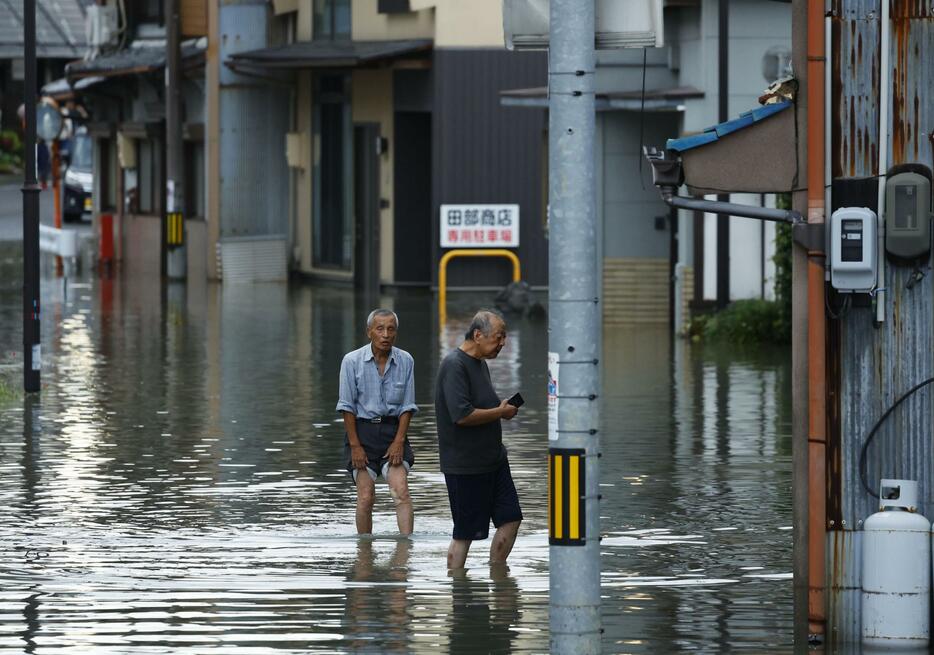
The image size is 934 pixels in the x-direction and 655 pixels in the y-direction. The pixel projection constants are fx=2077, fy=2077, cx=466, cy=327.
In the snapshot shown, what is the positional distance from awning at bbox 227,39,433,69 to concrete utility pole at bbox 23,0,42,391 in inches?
524

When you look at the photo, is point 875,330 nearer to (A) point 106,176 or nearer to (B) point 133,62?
(B) point 133,62

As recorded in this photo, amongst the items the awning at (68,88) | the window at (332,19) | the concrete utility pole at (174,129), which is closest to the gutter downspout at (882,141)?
the window at (332,19)

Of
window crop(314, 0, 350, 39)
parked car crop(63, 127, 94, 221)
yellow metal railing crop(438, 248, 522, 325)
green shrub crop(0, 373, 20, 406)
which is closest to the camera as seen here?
green shrub crop(0, 373, 20, 406)

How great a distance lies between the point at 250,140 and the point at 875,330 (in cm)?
2853

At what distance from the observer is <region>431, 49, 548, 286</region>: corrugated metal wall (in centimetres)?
3259

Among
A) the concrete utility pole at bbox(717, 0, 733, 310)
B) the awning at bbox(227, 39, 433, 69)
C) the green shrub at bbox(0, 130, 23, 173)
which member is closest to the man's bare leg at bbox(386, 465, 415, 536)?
the concrete utility pole at bbox(717, 0, 733, 310)

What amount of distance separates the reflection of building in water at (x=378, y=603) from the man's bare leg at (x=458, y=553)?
27cm

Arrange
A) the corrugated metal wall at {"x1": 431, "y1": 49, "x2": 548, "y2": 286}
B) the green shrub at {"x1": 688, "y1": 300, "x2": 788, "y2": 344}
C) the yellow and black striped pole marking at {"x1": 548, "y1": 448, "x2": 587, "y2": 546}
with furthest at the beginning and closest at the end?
1. the corrugated metal wall at {"x1": 431, "y1": 49, "x2": 548, "y2": 286}
2. the green shrub at {"x1": 688, "y1": 300, "x2": 788, "y2": 344}
3. the yellow and black striped pole marking at {"x1": 548, "y1": 448, "x2": 587, "y2": 546}

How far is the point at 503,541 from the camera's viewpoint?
11219 millimetres

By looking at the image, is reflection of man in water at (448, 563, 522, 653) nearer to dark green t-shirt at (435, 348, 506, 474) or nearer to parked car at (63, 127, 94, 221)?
dark green t-shirt at (435, 348, 506, 474)

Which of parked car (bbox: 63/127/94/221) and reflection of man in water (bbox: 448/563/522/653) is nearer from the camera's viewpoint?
reflection of man in water (bbox: 448/563/522/653)

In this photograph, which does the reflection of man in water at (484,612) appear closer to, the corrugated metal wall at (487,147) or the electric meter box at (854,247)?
the electric meter box at (854,247)

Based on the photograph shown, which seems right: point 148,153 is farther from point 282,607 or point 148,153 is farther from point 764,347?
point 282,607

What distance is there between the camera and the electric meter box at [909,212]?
899cm
